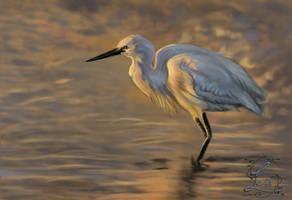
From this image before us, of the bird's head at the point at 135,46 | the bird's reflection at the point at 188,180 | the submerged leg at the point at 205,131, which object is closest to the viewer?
the bird's reflection at the point at 188,180

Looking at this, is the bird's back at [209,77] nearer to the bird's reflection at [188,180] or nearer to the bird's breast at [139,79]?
the bird's breast at [139,79]

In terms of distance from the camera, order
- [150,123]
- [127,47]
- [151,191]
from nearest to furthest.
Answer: [151,191], [127,47], [150,123]

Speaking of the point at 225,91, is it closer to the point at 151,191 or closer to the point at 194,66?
the point at 194,66

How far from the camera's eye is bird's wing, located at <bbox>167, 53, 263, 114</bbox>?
10.8 ft

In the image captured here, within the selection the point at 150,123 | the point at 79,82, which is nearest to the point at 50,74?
the point at 79,82

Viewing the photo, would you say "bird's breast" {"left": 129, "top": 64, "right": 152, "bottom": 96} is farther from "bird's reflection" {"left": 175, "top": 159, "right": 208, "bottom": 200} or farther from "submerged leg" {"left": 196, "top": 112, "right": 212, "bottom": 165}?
"bird's reflection" {"left": 175, "top": 159, "right": 208, "bottom": 200}

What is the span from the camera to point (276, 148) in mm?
3506

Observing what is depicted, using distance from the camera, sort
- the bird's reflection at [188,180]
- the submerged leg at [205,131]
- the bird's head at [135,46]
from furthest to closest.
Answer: the submerged leg at [205,131] → the bird's head at [135,46] → the bird's reflection at [188,180]

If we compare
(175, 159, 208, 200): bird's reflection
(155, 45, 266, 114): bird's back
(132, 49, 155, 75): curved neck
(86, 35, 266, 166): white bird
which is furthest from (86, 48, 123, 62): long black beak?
(175, 159, 208, 200): bird's reflection

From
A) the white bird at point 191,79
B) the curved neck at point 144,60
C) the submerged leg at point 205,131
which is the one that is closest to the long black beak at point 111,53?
the white bird at point 191,79

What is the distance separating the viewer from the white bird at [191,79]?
130 inches

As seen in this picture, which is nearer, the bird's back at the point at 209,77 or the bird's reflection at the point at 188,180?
the bird's reflection at the point at 188,180

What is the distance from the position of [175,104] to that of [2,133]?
1090 millimetres

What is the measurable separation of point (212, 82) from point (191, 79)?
0.45ft
